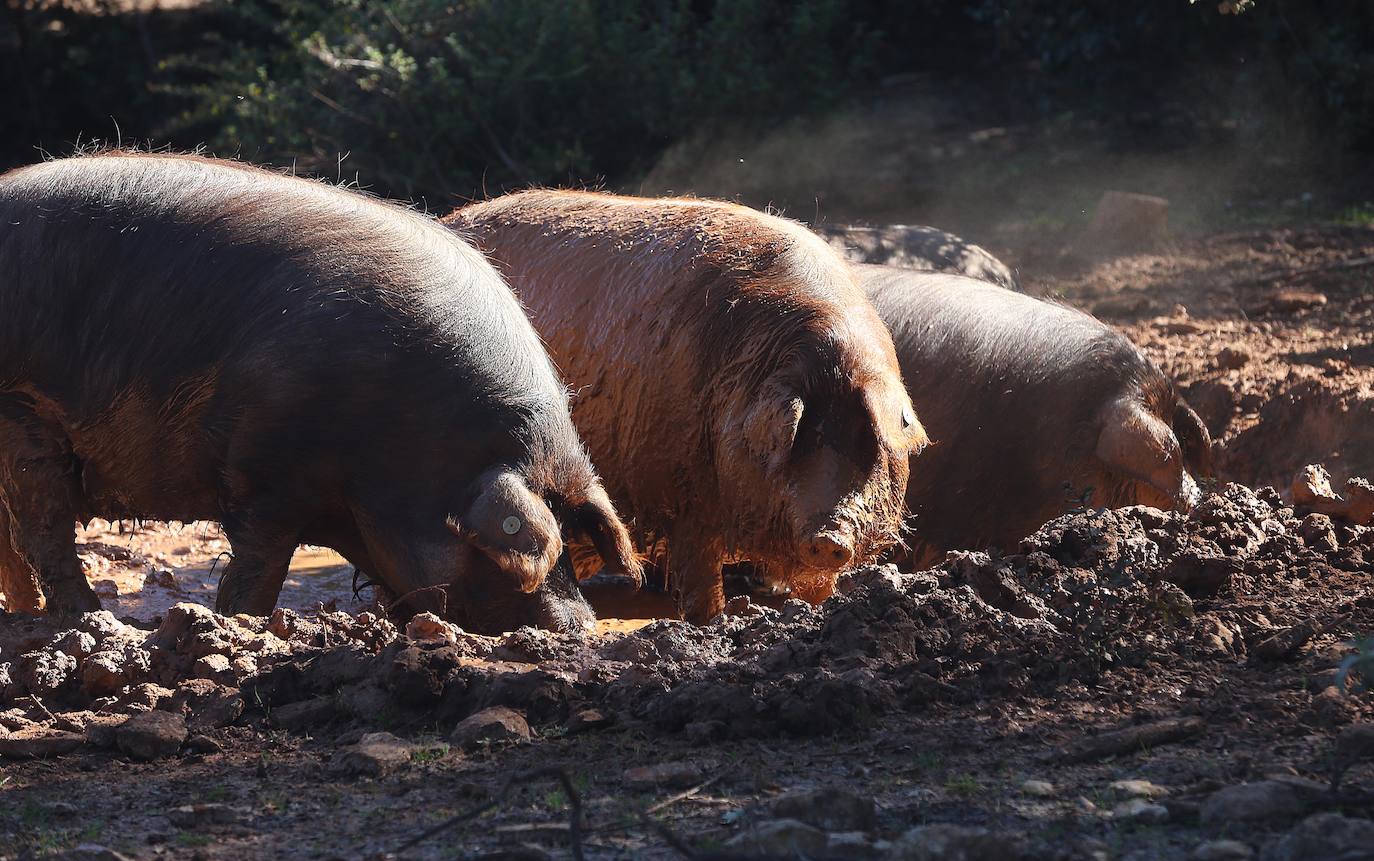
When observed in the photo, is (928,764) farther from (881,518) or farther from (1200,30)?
(1200,30)

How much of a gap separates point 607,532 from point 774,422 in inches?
27.4

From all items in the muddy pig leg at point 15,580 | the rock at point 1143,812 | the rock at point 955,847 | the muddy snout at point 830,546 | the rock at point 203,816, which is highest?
the rock at point 955,847

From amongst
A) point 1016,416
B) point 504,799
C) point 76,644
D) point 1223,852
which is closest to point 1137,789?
point 1223,852

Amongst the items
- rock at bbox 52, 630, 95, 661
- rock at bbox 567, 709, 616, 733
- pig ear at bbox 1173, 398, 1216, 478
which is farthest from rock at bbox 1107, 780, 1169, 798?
pig ear at bbox 1173, 398, 1216, 478

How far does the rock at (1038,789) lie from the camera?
10.8 feet

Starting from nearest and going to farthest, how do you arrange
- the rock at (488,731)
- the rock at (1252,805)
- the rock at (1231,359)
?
the rock at (1252,805)
the rock at (488,731)
the rock at (1231,359)

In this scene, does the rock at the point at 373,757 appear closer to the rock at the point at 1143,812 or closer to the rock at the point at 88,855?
the rock at the point at 88,855

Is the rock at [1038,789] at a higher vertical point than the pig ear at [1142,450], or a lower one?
higher

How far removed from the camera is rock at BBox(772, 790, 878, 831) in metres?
3.09

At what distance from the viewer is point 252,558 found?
5.09 meters

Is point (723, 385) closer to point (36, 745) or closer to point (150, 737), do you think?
point (150, 737)

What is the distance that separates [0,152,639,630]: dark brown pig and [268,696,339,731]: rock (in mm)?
884

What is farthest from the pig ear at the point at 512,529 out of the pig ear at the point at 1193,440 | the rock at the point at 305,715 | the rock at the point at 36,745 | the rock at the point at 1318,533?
the pig ear at the point at 1193,440

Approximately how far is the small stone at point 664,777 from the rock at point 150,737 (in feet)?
3.96
